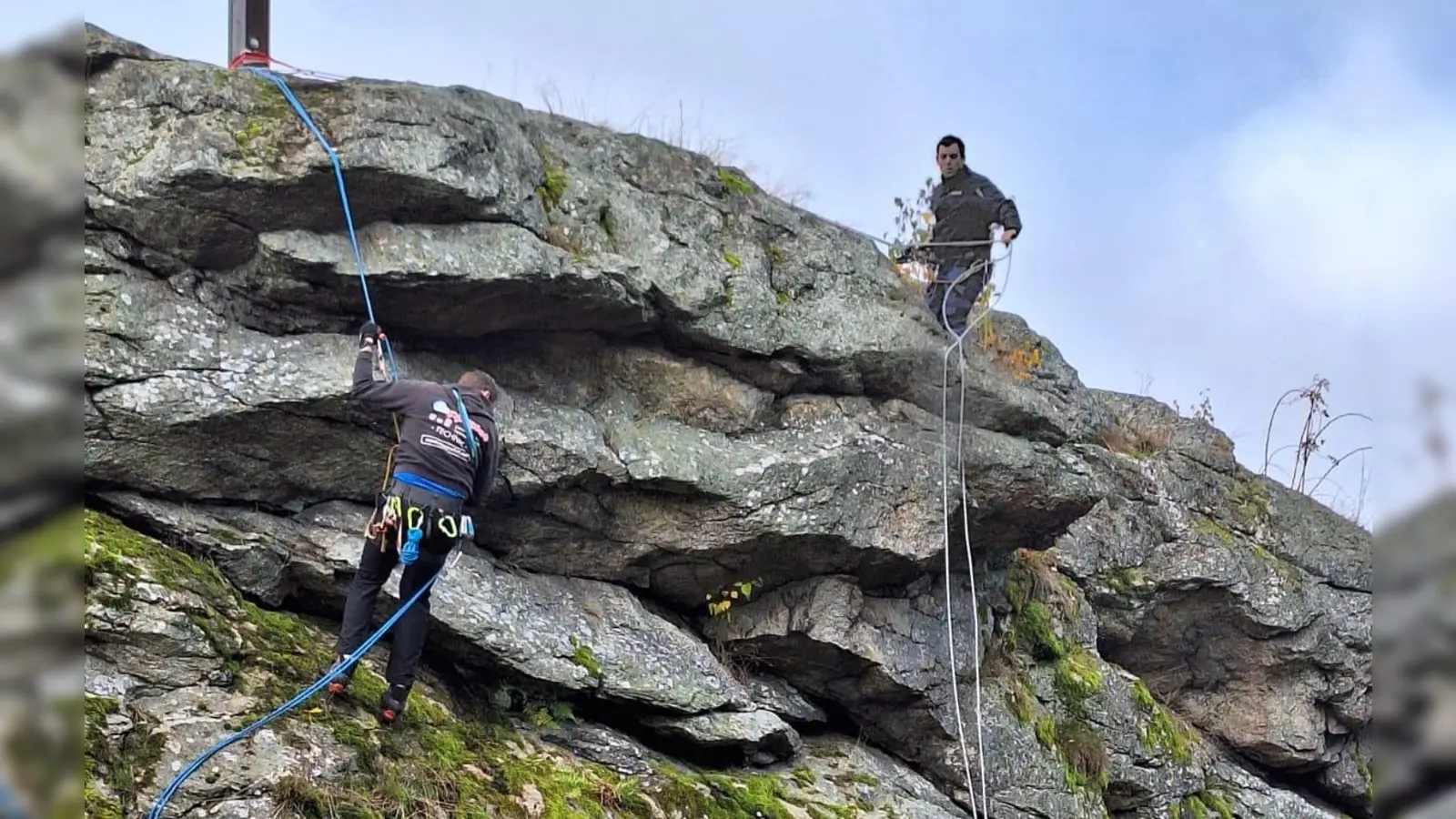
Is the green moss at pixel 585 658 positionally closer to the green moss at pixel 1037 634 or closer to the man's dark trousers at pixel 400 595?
the man's dark trousers at pixel 400 595

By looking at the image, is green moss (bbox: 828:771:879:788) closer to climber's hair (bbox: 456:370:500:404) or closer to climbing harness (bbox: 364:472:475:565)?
climbing harness (bbox: 364:472:475:565)

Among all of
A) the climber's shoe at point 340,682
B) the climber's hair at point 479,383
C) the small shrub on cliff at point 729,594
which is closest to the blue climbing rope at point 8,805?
the climber's shoe at point 340,682

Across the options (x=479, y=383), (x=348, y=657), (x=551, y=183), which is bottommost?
(x=348, y=657)

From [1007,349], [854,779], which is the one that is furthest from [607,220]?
[1007,349]

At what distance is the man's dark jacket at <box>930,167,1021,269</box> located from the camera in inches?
515

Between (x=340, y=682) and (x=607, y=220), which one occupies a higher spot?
(x=607, y=220)

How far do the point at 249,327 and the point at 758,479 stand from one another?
434cm

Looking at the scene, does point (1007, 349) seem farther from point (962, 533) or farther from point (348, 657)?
point (348, 657)

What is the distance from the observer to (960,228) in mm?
13219

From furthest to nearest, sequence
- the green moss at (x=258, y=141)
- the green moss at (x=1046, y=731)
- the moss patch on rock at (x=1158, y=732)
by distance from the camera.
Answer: the moss patch on rock at (x=1158, y=732), the green moss at (x=1046, y=731), the green moss at (x=258, y=141)

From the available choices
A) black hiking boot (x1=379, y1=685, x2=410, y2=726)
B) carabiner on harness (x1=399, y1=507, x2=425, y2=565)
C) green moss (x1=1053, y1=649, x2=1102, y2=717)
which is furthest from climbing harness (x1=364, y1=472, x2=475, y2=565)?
green moss (x1=1053, y1=649, x2=1102, y2=717)

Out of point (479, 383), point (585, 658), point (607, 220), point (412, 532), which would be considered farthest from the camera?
point (607, 220)

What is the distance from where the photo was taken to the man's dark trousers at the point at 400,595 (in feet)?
26.0

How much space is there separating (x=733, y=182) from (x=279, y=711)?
265 inches
